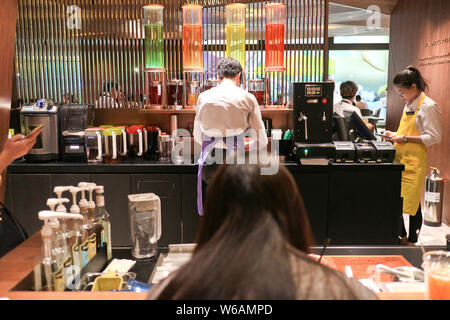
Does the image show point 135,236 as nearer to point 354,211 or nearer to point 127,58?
point 354,211

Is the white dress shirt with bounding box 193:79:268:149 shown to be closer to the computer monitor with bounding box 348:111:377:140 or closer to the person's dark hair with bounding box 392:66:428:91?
the computer monitor with bounding box 348:111:377:140

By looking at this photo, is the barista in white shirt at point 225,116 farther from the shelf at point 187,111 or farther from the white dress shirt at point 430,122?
the white dress shirt at point 430,122

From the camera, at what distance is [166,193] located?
4.40 m

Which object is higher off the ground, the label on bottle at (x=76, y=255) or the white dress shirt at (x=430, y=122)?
the white dress shirt at (x=430, y=122)

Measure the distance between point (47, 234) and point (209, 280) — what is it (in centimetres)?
88

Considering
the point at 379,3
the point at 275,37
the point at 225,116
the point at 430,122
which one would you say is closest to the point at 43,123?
the point at 225,116

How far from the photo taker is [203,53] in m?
4.88

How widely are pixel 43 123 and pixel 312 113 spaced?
265cm

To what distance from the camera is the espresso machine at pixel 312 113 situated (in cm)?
440

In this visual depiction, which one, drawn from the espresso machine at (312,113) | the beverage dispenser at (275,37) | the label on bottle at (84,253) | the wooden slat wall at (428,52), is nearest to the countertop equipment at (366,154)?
the espresso machine at (312,113)

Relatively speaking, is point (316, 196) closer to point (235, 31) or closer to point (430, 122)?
point (430, 122)

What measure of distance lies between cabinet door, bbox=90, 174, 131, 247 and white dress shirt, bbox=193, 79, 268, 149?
956 millimetres

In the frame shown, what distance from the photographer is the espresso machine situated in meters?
4.40

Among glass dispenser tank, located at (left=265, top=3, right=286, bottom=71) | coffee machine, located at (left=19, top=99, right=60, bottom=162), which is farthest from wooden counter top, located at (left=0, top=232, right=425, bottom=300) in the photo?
glass dispenser tank, located at (left=265, top=3, right=286, bottom=71)
